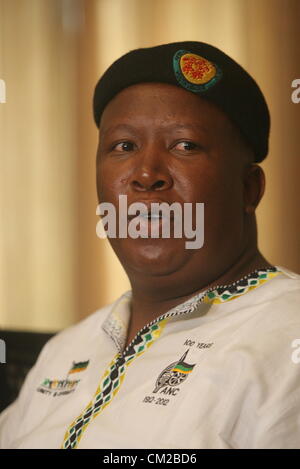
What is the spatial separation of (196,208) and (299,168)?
50 centimetres

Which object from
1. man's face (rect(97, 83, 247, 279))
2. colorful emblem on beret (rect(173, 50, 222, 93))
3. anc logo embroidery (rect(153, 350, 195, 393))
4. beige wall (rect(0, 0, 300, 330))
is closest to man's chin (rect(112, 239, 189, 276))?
man's face (rect(97, 83, 247, 279))

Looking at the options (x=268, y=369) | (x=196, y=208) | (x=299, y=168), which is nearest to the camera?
(x=268, y=369)

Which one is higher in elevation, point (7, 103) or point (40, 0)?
point (40, 0)

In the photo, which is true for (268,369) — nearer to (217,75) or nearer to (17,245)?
(217,75)

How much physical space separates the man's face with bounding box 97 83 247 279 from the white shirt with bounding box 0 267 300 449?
0.08 meters

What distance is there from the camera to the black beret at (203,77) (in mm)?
1082

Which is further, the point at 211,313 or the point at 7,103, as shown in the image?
the point at 7,103

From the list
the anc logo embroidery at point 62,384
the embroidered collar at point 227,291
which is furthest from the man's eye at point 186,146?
the anc logo embroidery at point 62,384

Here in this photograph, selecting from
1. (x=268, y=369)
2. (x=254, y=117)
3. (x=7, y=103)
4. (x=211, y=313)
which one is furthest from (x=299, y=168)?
(x=7, y=103)

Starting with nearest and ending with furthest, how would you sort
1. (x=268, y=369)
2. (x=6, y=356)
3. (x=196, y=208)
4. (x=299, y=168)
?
(x=268, y=369), (x=196, y=208), (x=299, y=168), (x=6, y=356)

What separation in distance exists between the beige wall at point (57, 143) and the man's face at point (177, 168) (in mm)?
548

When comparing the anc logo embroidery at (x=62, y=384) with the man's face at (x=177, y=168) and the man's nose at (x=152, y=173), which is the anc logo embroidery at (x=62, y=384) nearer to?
the man's face at (x=177, y=168)

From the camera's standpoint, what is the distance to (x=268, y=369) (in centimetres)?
93

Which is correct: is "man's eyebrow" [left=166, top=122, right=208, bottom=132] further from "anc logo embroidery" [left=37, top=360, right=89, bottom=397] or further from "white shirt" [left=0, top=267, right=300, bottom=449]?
"anc logo embroidery" [left=37, top=360, right=89, bottom=397]
